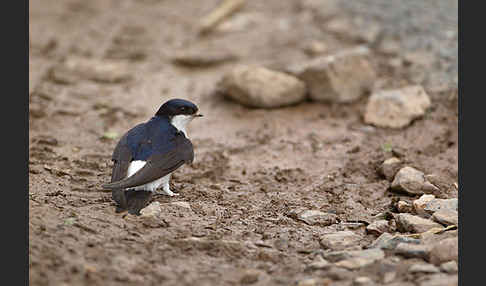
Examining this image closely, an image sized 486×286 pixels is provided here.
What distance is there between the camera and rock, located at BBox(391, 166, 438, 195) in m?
5.19

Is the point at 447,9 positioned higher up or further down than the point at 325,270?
higher up

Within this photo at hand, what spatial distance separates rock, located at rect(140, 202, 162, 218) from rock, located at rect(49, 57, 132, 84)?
372cm

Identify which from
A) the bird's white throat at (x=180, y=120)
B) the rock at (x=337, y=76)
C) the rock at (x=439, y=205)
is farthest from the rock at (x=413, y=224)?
the rock at (x=337, y=76)

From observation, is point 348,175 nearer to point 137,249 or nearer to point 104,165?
point 104,165

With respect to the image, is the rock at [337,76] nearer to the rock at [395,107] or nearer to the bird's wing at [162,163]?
the rock at [395,107]

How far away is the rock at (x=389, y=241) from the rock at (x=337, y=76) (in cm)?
317

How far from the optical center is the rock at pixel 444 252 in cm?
362

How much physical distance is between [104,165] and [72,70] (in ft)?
8.80

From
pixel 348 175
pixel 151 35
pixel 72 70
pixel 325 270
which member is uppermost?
pixel 151 35

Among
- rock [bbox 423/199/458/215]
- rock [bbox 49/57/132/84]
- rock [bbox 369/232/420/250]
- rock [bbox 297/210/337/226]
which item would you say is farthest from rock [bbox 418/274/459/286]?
rock [bbox 49/57/132/84]

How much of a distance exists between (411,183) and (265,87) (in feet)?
7.67

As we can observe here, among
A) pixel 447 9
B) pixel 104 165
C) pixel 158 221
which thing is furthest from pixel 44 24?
pixel 158 221

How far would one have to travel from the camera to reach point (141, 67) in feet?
27.4

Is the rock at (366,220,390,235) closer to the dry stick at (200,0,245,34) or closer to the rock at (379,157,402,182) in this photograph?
the rock at (379,157,402,182)
